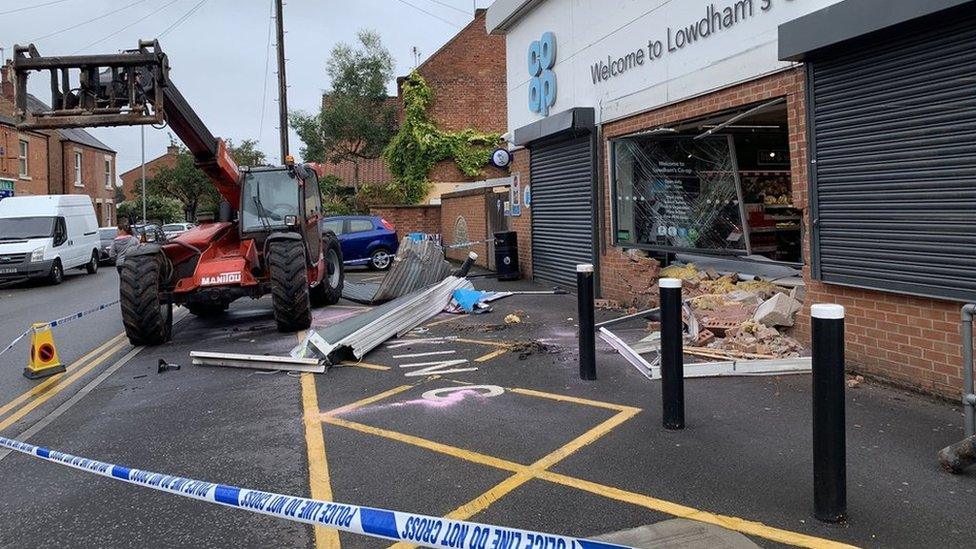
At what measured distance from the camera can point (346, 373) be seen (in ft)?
24.5

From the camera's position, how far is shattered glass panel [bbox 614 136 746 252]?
429 inches

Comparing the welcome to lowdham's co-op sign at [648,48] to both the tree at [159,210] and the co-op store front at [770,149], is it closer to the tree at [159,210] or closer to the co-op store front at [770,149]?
the co-op store front at [770,149]

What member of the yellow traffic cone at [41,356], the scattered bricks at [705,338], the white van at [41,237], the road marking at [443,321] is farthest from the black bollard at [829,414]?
the white van at [41,237]

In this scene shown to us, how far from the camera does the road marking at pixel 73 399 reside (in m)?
5.86

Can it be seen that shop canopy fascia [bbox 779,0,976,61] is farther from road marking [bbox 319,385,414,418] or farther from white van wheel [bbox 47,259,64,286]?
white van wheel [bbox 47,259,64,286]

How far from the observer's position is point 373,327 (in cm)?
873

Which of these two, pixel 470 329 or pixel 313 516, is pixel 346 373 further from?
pixel 313 516

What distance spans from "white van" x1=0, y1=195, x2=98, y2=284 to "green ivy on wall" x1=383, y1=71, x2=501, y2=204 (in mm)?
11130

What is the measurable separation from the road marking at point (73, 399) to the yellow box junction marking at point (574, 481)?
2441mm

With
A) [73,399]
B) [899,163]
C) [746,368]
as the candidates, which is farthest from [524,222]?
[73,399]

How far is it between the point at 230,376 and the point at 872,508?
6174 millimetres

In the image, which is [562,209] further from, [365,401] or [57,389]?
[57,389]

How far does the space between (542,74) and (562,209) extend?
8.80 feet

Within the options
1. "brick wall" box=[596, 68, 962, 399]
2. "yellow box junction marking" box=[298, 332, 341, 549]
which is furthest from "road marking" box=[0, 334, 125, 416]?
"brick wall" box=[596, 68, 962, 399]
